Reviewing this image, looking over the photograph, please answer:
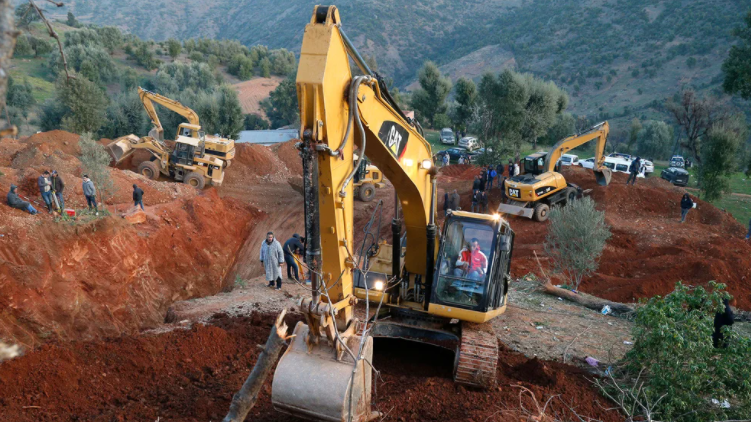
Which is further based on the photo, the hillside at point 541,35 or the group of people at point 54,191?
the hillside at point 541,35

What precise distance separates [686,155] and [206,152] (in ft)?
122

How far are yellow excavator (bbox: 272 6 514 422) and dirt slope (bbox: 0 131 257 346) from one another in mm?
7837

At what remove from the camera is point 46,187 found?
1605 centimetres

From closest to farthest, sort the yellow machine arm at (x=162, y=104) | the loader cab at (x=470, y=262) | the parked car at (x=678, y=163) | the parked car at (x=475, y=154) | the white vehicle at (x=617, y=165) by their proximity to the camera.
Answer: the loader cab at (x=470, y=262) → the yellow machine arm at (x=162, y=104) → the white vehicle at (x=617, y=165) → the parked car at (x=475, y=154) → the parked car at (x=678, y=163)

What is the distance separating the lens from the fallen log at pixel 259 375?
489 centimetres

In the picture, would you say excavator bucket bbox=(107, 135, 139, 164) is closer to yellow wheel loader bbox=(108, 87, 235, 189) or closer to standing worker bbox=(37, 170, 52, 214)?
yellow wheel loader bbox=(108, 87, 235, 189)

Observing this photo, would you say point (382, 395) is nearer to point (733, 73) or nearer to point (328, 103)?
point (328, 103)

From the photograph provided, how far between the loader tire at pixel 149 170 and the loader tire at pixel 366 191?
940 cm

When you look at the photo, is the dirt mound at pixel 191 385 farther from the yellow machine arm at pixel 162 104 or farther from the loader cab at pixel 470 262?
the yellow machine arm at pixel 162 104

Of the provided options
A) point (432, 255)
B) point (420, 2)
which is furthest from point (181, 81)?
point (420, 2)

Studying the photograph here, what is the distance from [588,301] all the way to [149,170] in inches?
779

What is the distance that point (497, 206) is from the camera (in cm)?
2442

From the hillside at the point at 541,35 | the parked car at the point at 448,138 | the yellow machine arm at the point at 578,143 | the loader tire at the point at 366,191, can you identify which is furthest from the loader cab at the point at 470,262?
the hillside at the point at 541,35

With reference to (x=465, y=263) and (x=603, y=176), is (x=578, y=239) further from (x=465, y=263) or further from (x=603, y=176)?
(x=603, y=176)
